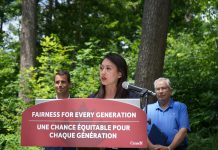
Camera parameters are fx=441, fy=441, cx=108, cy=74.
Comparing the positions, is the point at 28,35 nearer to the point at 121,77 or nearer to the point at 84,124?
the point at 121,77

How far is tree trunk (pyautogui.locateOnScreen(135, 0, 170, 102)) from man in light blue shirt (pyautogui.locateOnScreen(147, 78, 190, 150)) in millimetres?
2856

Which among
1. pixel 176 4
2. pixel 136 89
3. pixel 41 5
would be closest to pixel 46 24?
pixel 41 5

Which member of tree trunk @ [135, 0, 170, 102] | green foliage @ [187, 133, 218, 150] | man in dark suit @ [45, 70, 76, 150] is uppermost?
tree trunk @ [135, 0, 170, 102]

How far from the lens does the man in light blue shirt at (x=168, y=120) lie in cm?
490

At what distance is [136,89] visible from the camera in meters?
3.88

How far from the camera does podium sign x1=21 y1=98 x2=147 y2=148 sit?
3316 mm

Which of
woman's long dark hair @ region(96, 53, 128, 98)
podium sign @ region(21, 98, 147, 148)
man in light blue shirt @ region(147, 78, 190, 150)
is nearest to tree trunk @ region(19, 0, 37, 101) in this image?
man in light blue shirt @ region(147, 78, 190, 150)

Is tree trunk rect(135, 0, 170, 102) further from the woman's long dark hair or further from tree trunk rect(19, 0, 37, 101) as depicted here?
tree trunk rect(19, 0, 37, 101)

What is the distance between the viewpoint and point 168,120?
16.6ft

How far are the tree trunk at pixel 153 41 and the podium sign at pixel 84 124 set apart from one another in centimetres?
471

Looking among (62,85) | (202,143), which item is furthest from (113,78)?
(202,143)

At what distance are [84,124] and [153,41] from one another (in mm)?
5039

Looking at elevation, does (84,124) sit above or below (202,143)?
above

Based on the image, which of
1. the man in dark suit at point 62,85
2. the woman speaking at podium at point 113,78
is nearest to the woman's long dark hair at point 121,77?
Answer: the woman speaking at podium at point 113,78
